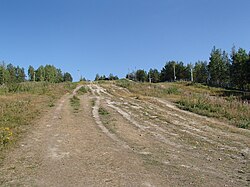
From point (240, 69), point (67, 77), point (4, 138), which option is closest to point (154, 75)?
point (240, 69)

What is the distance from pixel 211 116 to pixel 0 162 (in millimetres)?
15116

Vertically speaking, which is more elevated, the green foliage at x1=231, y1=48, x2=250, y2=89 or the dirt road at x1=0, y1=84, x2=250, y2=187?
the green foliage at x1=231, y1=48, x2=250, y2=89

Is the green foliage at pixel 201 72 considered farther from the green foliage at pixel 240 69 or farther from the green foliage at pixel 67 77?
the green foliage at pixel 67 77

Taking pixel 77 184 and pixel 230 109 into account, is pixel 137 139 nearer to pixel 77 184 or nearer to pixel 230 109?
pixel 77 184

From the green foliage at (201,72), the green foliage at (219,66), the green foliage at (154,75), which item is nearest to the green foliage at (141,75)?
the green foliage at (154,75)

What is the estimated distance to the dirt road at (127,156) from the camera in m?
6.91

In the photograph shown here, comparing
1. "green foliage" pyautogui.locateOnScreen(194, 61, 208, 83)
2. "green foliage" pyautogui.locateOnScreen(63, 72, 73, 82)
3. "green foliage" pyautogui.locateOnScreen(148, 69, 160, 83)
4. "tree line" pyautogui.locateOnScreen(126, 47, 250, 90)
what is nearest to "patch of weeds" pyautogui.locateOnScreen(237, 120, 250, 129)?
"tree line" pyautogui.locateOnScreen(126, 47, 250, 90)

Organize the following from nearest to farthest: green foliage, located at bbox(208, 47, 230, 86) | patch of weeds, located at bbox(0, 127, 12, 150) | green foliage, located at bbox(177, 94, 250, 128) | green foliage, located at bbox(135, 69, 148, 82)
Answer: patch of weeds, located at bbox(0, 127, 12, 150), green foliage, located at bbox(177, 94, 250, 128), green foliage, located at bbox(208, 47, 230, 86), green foliage, located at bbox(135, 69, 148, 82)

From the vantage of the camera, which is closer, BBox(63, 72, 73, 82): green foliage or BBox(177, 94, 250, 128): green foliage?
BBox(177, 94, 250, 128): green foliage

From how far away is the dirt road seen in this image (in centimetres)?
691

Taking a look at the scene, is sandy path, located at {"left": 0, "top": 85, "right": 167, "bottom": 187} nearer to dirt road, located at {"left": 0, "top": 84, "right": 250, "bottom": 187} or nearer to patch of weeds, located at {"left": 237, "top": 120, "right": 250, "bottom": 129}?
dirt road, located at {"left": 0, "top": 84, "right": 250, "bottom": 187}

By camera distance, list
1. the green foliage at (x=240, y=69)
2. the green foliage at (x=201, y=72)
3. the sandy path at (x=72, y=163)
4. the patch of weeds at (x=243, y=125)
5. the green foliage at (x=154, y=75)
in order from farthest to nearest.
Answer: the green foliage at (x=154, y=75) < the green foliage at (x=201, y=72) < the green foliage at (x=240, y=69) < the patch of weeds at (x=243, y=125) < the sandy path at (x=72, y=163)

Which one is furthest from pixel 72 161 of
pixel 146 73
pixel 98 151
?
pixel 146 73

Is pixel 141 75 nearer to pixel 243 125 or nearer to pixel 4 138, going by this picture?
pixel 243 125
